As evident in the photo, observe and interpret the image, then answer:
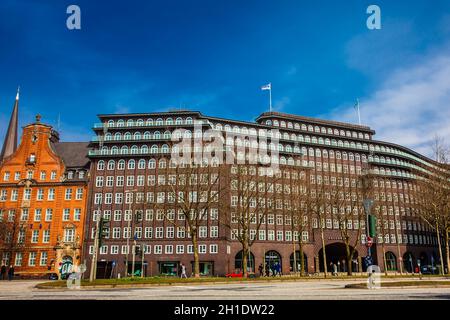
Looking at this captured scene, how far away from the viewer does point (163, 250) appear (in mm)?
70688

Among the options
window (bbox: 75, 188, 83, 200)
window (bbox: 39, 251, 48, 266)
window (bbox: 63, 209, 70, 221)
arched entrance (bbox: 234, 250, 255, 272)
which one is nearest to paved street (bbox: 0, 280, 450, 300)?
arched entrance (bbox: 234, 250, 255, 272)

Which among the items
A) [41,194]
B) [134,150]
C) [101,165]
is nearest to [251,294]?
[134,150]

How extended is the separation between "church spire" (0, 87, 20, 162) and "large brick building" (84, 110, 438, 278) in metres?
23.2

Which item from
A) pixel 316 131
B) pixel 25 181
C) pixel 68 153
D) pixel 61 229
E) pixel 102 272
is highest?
pixel 316 131

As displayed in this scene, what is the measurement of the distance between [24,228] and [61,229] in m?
7.00

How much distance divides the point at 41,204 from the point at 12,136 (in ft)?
78.2

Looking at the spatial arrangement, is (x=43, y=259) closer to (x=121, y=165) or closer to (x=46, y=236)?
(x=46, y=236)

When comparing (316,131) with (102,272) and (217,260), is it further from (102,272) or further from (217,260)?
(102,272)

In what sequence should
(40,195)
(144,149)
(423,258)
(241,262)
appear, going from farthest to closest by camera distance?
(423,258)
(144,149)
(40,195)
(241,262)

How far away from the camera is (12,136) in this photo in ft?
292

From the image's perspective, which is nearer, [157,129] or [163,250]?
[163,250]

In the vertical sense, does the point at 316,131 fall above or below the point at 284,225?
above
